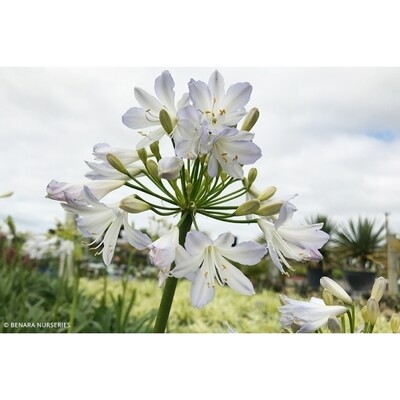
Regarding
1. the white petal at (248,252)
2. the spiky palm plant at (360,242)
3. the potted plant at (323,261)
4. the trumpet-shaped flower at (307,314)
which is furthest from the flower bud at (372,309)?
the spiky palm plant at (360,242)

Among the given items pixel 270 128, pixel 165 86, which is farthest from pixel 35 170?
pixel 165 86

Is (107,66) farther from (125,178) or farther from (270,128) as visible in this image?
(125,178)

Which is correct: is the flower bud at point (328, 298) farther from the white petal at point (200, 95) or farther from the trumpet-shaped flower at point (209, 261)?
the white petal at point (200, 95)

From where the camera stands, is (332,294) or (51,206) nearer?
(332,294)

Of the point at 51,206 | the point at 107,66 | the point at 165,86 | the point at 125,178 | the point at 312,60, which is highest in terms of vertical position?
the point at 312,60

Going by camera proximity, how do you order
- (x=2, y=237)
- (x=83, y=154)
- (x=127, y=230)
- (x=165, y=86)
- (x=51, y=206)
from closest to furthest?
(x=127, y=230) → (x=165, y=86) → (x=83, y=154) → (x=51, y=206) → (x=2, y=237)

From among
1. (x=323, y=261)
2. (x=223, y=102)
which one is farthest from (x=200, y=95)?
(x=323, y=261)

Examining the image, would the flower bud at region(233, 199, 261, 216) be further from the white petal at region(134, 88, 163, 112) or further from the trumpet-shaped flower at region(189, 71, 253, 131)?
the white petal at region(134, 88, 163, 112)
